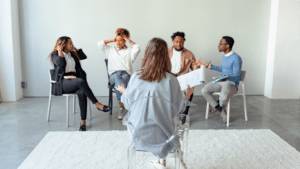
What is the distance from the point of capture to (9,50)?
187 inches

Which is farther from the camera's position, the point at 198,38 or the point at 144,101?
the point at 198,38

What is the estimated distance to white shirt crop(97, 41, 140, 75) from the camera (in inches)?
154

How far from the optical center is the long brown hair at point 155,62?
1790 millimetres

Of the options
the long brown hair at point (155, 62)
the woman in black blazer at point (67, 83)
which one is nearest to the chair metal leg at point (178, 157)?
the long brown hair at point (155, 62)

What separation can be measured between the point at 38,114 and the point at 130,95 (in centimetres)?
276

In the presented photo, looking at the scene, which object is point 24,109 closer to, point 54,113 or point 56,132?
point 54,113

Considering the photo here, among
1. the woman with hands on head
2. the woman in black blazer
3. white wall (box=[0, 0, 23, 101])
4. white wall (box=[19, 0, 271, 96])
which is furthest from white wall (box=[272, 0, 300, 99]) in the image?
white wall (box=[0, 0, 23, 101])

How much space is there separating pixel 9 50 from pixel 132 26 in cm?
232

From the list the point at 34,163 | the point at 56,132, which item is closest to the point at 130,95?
the point at 34,163

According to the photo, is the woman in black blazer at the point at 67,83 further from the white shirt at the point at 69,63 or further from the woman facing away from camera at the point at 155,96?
the woman facing away from camera at the point at 155,96

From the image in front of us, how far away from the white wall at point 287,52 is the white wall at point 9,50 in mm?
4945

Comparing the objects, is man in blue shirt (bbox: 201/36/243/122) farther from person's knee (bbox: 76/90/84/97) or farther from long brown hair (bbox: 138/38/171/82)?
long brown hair (bbox: 138/38/171/82)

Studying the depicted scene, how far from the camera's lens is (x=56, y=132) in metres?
3.20

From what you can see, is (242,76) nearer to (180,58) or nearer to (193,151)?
(180,58)
